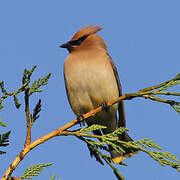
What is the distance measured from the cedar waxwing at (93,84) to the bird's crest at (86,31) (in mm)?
289

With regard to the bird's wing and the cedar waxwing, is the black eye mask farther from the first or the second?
the bird's wing

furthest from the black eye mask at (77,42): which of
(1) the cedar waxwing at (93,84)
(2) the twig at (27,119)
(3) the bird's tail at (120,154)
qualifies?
(2) the twig at (27,119)

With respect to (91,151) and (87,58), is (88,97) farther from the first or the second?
(91,151)

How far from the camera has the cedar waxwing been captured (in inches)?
180

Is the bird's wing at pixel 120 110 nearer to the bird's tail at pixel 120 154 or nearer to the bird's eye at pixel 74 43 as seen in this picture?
the bird's tail at pixel 120 154

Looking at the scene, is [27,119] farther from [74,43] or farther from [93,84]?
[74,43]

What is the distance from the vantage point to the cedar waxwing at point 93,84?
4562 millimetres

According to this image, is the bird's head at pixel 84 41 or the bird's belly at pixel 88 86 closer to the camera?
the bird's belly at pixel 88 86

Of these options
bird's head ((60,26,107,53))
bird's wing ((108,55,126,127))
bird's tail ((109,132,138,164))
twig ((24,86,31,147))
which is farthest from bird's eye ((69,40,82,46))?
twig ((24,86,31,147))

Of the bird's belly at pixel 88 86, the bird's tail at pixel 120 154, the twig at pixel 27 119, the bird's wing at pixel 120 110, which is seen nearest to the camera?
the twig at pixel 27 119

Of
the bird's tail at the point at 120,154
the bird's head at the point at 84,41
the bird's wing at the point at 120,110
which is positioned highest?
the bird's head at the point at 84,41

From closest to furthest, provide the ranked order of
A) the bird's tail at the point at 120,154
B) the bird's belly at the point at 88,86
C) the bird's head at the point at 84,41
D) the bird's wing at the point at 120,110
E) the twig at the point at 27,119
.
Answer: the twig at the point at 27,119 < the bird's tail at the point at 120,154 < the bird's belly at the point at 88,86 < the bird's wing at the point at 120,110 < the bird's head at the point at 84,41

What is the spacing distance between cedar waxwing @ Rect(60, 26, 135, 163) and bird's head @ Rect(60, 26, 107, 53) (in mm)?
104

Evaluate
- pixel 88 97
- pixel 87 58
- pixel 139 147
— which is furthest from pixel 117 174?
pixel 87 58
